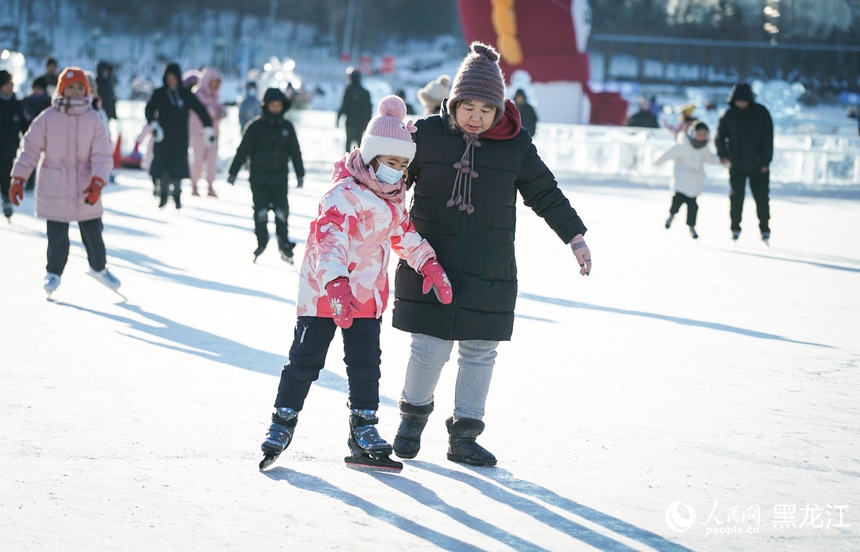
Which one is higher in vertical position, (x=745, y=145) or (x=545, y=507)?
(x=745, y=145)

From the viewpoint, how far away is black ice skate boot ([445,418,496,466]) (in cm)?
367

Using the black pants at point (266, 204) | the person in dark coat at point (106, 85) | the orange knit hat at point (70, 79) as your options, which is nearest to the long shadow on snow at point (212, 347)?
the orange knit hat at point (70, 79)

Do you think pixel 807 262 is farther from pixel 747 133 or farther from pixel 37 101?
pixel 37 101

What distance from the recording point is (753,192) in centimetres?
1031

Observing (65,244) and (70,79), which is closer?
(70,79)

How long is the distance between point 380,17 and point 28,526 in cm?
7120

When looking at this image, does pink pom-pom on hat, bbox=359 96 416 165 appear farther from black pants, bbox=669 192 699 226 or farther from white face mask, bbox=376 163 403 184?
black pants, bbox=669 192 699 226

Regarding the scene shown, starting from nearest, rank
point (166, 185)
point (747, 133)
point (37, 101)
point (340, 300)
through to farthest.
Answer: point (340, 300), point (747, 133), point (166, 185), point (37, 101)

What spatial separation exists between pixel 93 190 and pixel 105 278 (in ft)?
1.81

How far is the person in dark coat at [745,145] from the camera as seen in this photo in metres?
10.0

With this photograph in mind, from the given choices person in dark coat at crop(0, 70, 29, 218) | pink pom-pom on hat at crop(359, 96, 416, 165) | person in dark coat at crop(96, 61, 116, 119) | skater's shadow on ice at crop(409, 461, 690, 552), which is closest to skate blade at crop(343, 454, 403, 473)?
skater's shadow on ice at crop(409, 461, 690, 552)

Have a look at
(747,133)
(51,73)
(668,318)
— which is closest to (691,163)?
(747,133)

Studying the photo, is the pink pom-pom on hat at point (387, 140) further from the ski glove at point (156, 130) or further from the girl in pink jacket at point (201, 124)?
the girl in pink jacket at point (201, 124)

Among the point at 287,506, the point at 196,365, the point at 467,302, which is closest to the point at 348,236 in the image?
the point at 467,302
